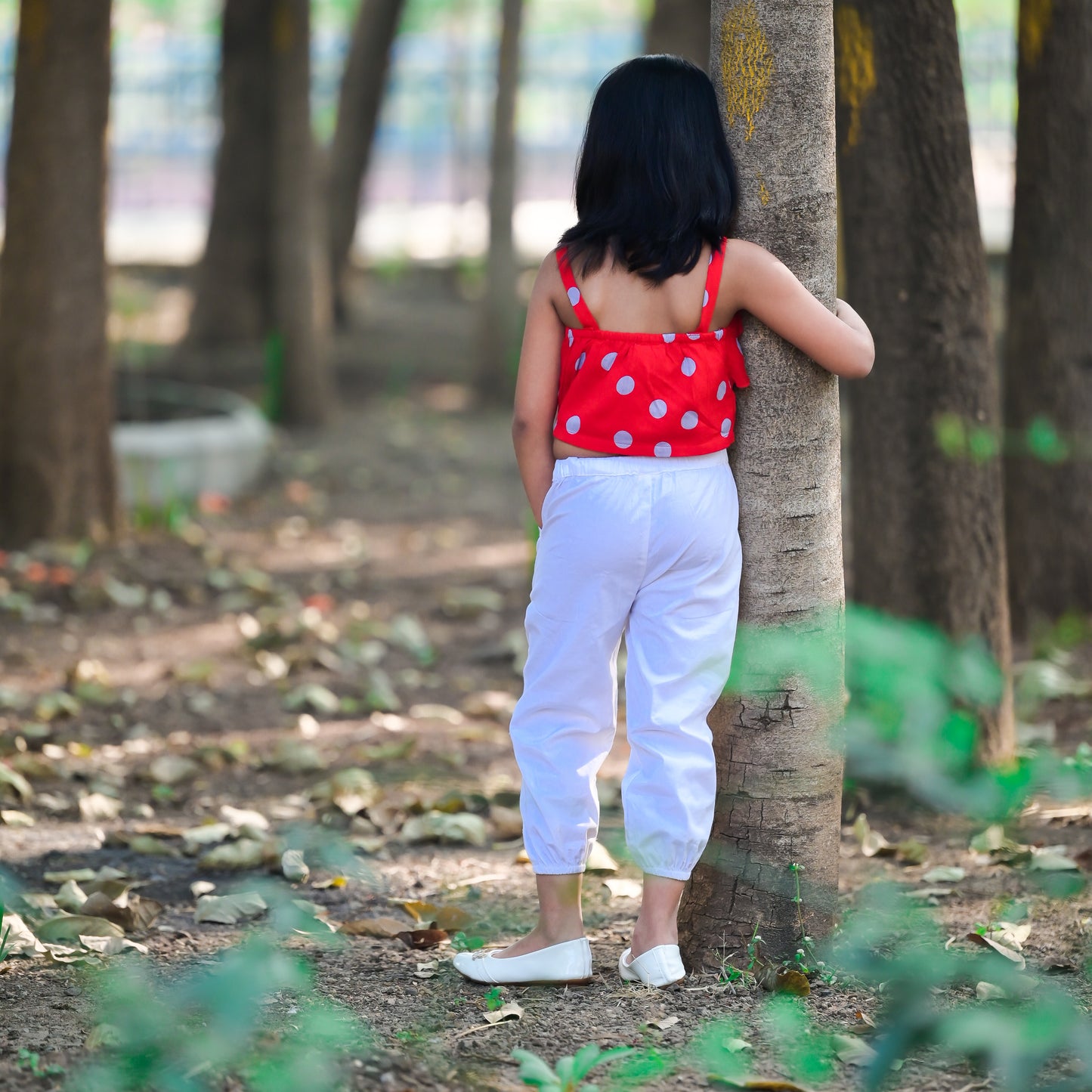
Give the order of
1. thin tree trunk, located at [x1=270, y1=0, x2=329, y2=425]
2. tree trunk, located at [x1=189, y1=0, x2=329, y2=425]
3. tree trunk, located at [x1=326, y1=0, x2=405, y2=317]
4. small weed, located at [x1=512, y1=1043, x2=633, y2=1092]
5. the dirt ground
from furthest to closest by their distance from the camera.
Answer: tree trunk, located at [x1=326, y1=0, x2=405, y2=317] < tree trunk, located at [x1=189, y1=0, x2=329, y2=425] < thin tree trunk, located at [x1=270, y1=0, x2=329, y2=425] < the dirt ground < small weed, located at [x1=512, y1=1043, x2=633, y2=1092]

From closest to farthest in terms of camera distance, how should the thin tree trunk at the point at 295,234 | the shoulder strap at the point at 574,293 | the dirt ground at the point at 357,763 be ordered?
the dirt ground at the point at 357,763
the shoulder strap at the point at 574,293
the thin tree trunk at the point at 295,234

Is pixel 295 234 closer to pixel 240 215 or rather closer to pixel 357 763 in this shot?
pixel 240 215

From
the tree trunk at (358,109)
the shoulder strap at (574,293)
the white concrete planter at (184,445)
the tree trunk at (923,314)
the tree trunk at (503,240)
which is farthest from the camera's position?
the tree trunk at (358,109)

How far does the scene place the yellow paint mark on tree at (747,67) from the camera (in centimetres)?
252

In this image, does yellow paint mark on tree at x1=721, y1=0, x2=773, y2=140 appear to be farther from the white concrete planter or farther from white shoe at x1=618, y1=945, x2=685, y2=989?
the white concrete planter

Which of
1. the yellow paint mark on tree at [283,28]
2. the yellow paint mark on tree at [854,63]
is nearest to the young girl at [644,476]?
the yellow paint mark on tree at [854,63]

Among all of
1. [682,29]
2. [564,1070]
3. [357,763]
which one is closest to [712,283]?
[564,1070]

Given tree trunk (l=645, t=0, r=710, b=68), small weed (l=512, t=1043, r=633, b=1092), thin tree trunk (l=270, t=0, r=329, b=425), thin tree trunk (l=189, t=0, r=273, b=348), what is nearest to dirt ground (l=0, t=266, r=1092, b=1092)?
small weed (l=512, t=1043, r=633, b=1092)

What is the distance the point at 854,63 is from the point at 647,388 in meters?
1.76

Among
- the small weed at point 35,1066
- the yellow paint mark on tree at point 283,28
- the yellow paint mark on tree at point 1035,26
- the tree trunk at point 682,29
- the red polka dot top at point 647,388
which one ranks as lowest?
the small weed at point 35,1066

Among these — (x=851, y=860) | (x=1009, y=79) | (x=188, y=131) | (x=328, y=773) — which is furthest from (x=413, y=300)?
(x=851, y=860)

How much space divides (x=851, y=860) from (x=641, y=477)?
140cm

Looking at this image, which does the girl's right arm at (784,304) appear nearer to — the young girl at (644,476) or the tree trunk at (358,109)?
the young girl at (644,476)

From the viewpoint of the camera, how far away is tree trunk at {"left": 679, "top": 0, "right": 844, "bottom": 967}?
8.27 feet
